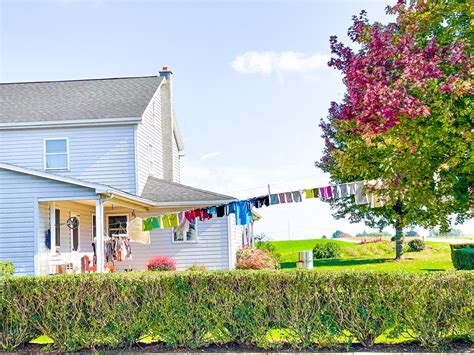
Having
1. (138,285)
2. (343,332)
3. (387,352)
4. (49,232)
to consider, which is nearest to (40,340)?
(138,285)

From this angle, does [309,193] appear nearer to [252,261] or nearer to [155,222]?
[155,222]

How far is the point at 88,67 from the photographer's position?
27.7 m

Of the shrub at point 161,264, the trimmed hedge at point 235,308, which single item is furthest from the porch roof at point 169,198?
the trimmed hedge at point 235,308

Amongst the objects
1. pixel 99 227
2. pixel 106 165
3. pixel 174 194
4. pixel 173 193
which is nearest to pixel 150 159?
pixel 106 165

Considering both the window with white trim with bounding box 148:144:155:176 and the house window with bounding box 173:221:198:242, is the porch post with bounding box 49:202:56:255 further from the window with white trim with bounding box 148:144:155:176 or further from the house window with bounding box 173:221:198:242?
the window with white trim with bounding box 148:144:155:176

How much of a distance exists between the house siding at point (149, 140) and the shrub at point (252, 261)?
467cm

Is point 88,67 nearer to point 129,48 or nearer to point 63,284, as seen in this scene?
point 129,48

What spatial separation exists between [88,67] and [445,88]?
70.5 feet

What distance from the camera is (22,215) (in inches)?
705

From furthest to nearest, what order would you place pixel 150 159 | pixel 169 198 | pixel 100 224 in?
1. pixel 150 159
2. pixel 169 198
3. pixel 100 224

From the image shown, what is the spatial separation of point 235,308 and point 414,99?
4.47 meters

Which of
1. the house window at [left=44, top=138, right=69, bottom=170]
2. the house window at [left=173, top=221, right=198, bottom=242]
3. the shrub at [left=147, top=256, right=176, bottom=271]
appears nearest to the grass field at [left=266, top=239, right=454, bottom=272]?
the house window at [left=173, top=221, right=198, bottom=242]

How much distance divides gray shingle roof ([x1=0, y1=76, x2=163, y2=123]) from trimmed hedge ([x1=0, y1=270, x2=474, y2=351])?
13130 millimetres

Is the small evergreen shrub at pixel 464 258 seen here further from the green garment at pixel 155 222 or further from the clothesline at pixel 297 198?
the green garment at pixel 155 222
